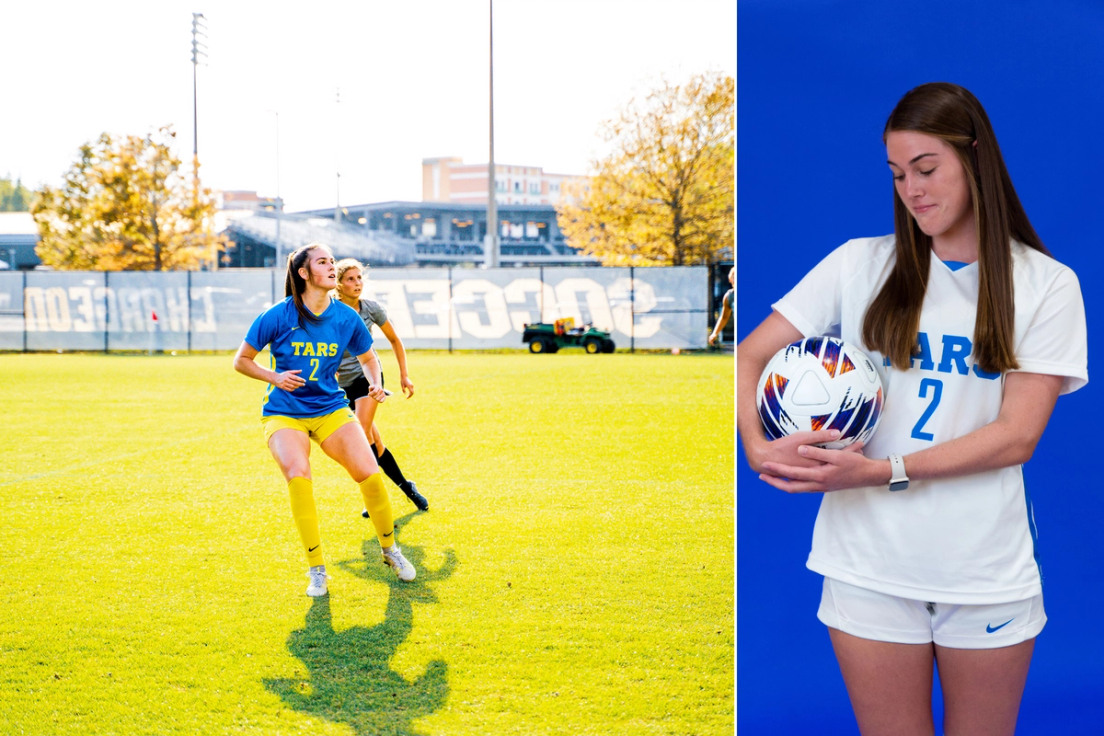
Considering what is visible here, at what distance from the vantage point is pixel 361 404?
6852mm

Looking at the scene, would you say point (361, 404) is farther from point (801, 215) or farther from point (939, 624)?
point (939, 624)

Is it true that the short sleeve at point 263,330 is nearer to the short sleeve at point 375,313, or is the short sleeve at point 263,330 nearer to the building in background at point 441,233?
the short sleeve at point 375,313

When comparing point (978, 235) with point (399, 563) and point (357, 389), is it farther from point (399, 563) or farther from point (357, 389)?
point (357, 389)

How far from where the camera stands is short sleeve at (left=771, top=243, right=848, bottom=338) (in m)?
2.20

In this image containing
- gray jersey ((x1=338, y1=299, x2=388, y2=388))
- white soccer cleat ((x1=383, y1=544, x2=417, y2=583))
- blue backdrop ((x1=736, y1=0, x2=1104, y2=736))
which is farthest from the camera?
gray jersey ((x1=338, y1=299, x2=388, y2=388))

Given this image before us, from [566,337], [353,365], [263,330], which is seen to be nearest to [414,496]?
[353,365]

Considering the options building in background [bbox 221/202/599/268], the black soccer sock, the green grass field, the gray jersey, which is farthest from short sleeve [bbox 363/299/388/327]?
building in background [bbox 221/202/599/268]

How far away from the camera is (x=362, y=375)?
7000 millimetres

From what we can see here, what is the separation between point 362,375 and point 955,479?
17.8 ft

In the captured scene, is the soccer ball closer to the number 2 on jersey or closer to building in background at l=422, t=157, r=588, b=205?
the number 2 on jersey

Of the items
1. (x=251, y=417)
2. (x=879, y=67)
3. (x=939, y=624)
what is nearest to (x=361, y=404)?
(x=879, y=67)

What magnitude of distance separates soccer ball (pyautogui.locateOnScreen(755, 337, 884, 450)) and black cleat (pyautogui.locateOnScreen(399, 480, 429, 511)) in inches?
212

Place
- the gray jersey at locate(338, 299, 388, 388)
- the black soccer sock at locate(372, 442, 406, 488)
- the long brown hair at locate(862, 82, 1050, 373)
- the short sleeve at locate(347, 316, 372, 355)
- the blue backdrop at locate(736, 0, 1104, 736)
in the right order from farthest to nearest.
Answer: the black soccer sock at locate(372, 442, 406, 488), the gray jersey at locate(338, 299, 388, 388), the short sleeve at locate(347, 316, 372, 355), the blue backdrop at locate(736, 0, 1104, 736), the long brown hair at locate(862, 82, 1050, 373)

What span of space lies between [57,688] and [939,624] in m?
3.58
